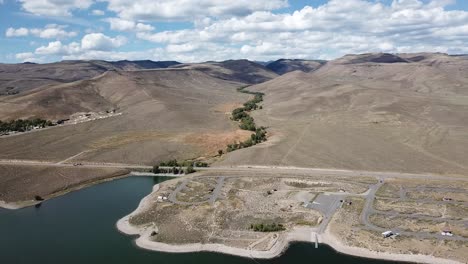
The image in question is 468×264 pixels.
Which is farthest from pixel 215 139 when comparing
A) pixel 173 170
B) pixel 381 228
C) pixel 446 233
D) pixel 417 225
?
pixel 446 233

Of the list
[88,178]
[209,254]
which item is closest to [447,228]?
[209,254]

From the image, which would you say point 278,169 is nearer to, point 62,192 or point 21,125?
point 62,192

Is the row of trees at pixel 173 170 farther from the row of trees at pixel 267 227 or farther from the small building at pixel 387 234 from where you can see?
the small building at pixel 387 234

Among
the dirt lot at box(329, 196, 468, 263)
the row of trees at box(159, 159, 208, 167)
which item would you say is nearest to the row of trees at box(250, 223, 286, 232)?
the dirt lot at box(329, 196, 468, 263)

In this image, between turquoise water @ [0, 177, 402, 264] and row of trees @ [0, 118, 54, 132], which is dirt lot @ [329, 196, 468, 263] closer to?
turquoise water @ [0, 177, 402, 264]

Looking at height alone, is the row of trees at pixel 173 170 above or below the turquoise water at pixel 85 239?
above

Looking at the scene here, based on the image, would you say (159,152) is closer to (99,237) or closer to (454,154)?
(99,237)

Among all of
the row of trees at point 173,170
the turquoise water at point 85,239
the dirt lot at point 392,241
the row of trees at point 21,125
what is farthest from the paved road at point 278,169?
the row of trees at point 21,125
